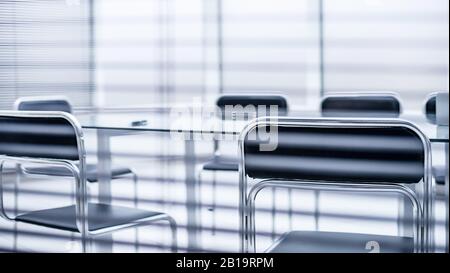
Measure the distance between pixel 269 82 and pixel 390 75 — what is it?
922 mm

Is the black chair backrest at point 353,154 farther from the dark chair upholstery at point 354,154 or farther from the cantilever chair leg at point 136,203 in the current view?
the cantilever chair leg at point 136,203

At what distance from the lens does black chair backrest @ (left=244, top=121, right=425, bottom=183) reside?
1.19m

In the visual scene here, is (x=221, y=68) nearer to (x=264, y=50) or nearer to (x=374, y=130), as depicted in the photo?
(x=264, y=50)

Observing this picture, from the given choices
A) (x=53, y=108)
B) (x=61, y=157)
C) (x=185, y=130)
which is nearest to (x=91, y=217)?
(x=61, y=157)

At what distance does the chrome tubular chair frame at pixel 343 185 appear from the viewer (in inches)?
45.8

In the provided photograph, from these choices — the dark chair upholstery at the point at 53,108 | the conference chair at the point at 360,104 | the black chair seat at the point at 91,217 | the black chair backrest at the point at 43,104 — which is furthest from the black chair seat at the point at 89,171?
the conference chair at the point at 360,104

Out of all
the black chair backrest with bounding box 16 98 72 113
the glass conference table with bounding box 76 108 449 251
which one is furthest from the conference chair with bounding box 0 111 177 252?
the black chair backrest with bounding box 16 98 72 113

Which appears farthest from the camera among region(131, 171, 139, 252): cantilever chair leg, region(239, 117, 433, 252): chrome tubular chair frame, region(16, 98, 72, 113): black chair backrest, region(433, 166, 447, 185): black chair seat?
region(16, 98, 72, 113): black chair backrest

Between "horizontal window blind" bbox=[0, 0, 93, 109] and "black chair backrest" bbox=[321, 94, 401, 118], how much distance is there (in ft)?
8.54

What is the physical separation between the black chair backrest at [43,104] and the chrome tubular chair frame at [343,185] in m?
1.50

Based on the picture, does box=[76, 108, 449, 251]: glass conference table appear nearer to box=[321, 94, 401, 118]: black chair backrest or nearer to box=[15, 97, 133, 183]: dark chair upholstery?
box=[15, 97, 133, 183]: dark chair upholstery

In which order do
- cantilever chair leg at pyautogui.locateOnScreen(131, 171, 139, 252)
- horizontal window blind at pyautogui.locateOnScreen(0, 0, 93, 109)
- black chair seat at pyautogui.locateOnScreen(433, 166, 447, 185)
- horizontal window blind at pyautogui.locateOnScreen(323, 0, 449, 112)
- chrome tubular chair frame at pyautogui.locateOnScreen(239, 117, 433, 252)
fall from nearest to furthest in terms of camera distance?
chrome tubular chair frame at pyautogui.locateOnScreen(239, 117, 433, 252) < black chair seat at pyautogui.locateOnScreen(433, 166, 447, 185) < cantilever chair leg at pyautogui.locateOnScreen(131, 171, 139, 252) < horizontal window blind at pyautogui.locateOnScreen(323, 0, 449, 112) < horizontal window blind at pyautogui.locateOnScreen(0, 0, 93, 109)
